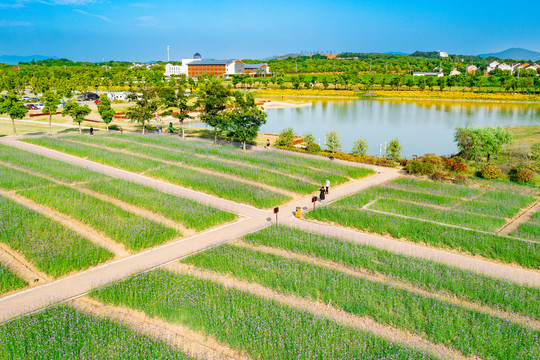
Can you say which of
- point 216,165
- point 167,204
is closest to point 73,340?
point 167,204

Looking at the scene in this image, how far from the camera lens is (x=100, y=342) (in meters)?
10.4

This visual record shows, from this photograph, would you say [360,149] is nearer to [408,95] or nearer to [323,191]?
[323,191]

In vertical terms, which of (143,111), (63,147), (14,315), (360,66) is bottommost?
(14,315)

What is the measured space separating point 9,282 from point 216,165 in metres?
16.7

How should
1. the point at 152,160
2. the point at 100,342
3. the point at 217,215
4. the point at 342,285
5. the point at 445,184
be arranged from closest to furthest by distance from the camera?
the point at 100,342
the point at 342,285
the point at 217,215
the point at 445,184
the point at 152,160

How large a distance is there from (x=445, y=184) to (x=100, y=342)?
897 inches

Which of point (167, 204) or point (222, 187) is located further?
point (222, 187)

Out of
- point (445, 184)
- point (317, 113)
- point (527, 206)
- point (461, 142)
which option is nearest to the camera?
point (527, 206)

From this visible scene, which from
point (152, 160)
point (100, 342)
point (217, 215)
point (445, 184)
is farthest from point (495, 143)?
point (100, 342)

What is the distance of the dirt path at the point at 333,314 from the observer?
34.3ft

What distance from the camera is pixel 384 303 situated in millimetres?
12242

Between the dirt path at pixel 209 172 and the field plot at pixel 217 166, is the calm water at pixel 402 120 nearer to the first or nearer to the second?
the field plot at pixel 217 166

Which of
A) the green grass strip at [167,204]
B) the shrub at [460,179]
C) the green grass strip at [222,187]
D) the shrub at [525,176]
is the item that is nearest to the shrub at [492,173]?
the shrub at [525,176]

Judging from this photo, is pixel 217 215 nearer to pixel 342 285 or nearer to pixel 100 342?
pixel 342 285
